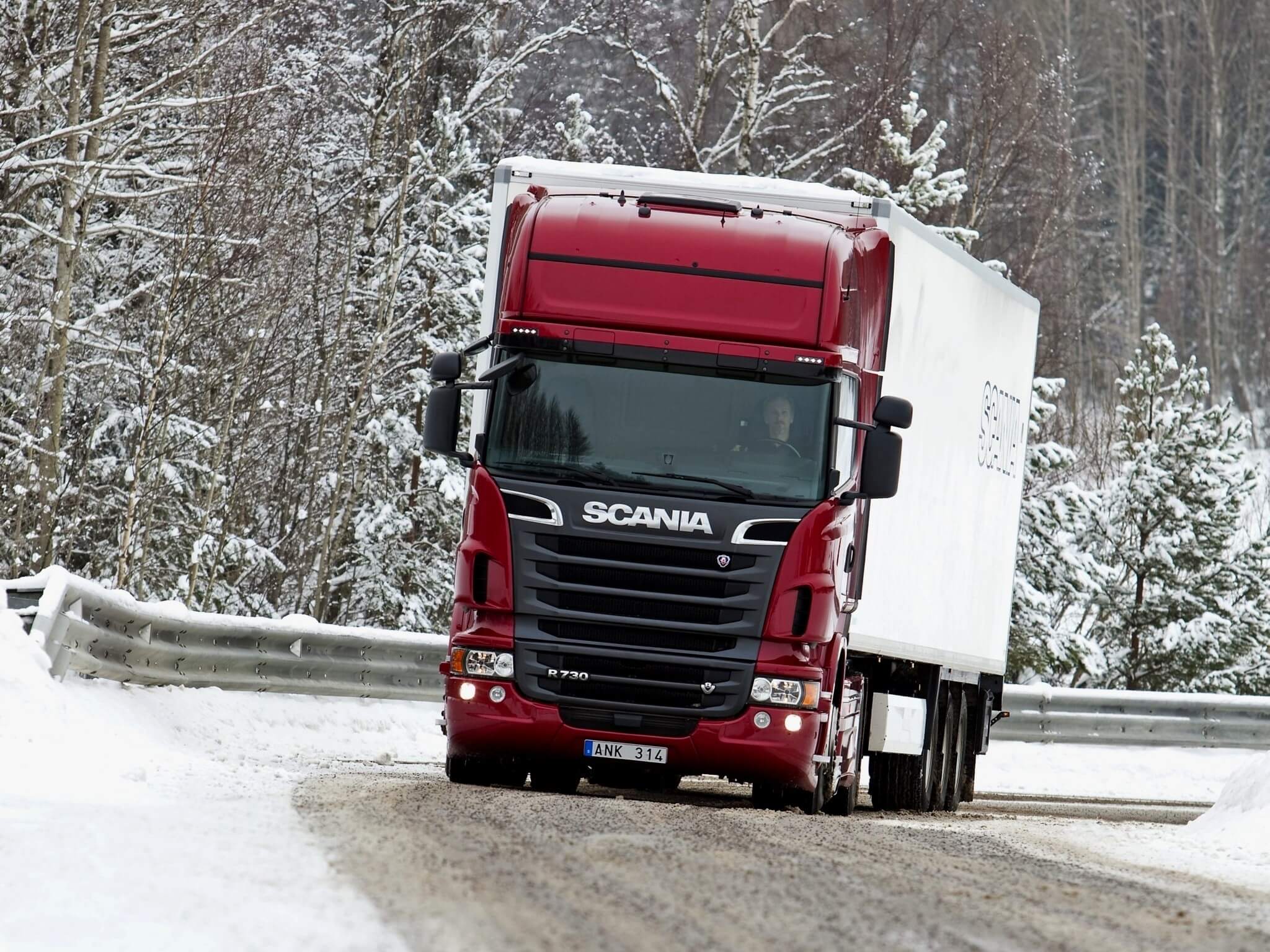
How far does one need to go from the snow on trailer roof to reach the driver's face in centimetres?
179

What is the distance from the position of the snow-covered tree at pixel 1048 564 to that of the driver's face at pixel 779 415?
19.1m

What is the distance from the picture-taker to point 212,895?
22.9ft

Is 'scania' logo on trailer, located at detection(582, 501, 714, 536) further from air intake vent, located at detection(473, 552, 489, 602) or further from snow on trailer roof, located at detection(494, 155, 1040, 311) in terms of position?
snow on trailer roof, located at detection(494, 155, 1040, 311)

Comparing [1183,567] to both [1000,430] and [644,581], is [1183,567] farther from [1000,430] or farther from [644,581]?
[644,581]

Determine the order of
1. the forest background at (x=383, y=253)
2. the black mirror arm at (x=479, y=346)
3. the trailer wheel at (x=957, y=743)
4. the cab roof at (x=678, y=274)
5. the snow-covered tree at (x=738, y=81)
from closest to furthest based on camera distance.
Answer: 1. the cab roof at (x=678, y=274)
2. the black mirror arm at (x=479, y=346)
3. the trailer wheel at (x=957, y=743)
4. the forest background at (x=383, y=253)
5. the snow-covered tree at (x=738, y=81)

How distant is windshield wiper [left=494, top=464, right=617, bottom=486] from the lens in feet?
38.1

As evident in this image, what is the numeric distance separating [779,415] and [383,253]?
1915 cm

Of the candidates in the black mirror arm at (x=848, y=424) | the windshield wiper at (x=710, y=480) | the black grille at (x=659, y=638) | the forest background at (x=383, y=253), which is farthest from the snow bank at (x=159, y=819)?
the forest background at (x=383, y=253)

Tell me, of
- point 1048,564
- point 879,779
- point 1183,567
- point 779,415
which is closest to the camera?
point 779,415

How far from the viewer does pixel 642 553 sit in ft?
37.8

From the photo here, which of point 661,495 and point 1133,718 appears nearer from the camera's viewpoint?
point 661,495

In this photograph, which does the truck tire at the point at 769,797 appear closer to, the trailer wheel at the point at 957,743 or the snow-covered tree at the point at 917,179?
the trailer wheel at the point at 957,743

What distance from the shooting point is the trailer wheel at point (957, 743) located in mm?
16672

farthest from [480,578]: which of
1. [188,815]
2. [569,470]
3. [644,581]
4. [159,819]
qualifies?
[159,819]
